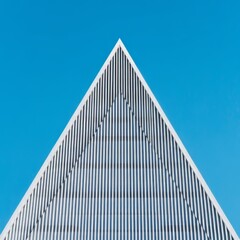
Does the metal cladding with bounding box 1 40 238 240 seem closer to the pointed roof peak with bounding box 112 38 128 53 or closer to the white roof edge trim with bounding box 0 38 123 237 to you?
the white roof edge trim with bounding box 0 38 123 237

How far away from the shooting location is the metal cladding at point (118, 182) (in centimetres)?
5356

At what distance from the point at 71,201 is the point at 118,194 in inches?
213

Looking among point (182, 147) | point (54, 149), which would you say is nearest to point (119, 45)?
point (182, 147)

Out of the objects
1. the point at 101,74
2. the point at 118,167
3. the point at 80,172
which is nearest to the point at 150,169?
the point at 118,167

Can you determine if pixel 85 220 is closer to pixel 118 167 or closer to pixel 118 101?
pixel 118 167

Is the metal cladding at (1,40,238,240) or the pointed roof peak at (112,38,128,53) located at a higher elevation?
the pointed roof peak at (112,38,128,53)

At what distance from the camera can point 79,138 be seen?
59781mm

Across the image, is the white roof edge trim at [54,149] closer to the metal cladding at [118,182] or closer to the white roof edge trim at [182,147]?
the metal cladding at [118,182]

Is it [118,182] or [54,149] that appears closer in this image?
[118,182]

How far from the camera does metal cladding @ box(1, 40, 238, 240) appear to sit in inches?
2109

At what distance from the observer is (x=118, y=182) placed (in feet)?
186

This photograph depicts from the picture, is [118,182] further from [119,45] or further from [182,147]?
[119,45]

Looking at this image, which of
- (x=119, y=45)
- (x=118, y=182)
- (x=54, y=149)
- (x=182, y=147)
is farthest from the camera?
(x=119, y=45)

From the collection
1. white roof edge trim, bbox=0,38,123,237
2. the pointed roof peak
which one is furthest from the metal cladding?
the pointed roof peak
